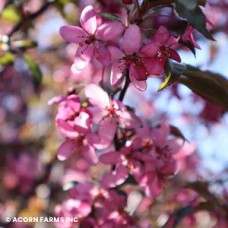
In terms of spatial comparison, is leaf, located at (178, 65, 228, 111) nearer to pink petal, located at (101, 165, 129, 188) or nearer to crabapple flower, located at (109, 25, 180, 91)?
crabapple flower, located at (109, 25, 180, 91)

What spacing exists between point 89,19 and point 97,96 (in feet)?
0.85

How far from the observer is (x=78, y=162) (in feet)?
12.0

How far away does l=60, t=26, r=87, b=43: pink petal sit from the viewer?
4.63ft

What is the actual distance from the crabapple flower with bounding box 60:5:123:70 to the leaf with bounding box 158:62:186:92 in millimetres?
173

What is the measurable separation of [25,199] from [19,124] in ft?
3.72

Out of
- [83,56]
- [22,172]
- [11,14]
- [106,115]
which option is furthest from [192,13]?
[22,172]

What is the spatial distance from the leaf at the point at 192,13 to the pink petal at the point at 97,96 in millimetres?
410

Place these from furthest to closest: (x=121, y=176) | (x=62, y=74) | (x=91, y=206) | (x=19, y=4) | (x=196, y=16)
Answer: (x=62, y=74), (x=19, y=4), (x=91, y=206), (x=121, y=176), (x=196, y=16)


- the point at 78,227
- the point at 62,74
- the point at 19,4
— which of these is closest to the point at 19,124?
the point at 62,74

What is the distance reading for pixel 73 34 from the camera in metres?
1.42

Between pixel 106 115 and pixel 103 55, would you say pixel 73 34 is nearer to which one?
pixel 103 55

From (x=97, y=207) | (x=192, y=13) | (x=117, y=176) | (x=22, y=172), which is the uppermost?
(x=192, y=13)

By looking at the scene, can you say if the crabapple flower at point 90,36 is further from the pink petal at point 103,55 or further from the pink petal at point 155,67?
the pink petal at point 155,67

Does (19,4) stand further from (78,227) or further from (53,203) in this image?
(53,203)
